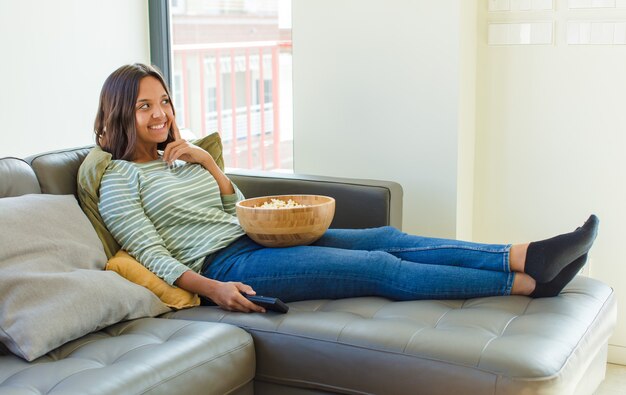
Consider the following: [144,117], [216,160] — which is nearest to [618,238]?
[216,160]

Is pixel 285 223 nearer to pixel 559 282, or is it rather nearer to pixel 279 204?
pixel 279 204

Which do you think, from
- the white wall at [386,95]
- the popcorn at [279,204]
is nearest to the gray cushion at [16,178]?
the popcorn at [279,204]

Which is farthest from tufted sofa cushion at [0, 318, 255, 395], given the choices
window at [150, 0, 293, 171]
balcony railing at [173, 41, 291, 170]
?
balcony railing at [173, 41, 291, 170]

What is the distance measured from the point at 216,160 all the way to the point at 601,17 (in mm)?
1427

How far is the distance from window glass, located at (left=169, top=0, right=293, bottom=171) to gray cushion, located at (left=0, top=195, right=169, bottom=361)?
70.9 inches

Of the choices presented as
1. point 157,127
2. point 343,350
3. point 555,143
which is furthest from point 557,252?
point 157,127

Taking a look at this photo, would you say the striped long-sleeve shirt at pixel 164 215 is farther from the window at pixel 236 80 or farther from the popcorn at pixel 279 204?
the window at pixel 236 80

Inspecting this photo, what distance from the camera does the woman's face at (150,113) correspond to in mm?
2525

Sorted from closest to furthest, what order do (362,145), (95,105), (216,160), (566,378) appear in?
(566,378) < (216,160) < (362,145) < (95,105)

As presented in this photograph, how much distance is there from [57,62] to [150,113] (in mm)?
941

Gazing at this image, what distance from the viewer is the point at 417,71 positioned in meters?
3.05

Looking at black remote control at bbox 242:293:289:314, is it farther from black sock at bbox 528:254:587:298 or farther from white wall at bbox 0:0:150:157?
white wall at bbox 0:0:150:157

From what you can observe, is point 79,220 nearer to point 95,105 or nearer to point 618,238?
point 95,105

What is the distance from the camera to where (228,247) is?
2.45 metres
